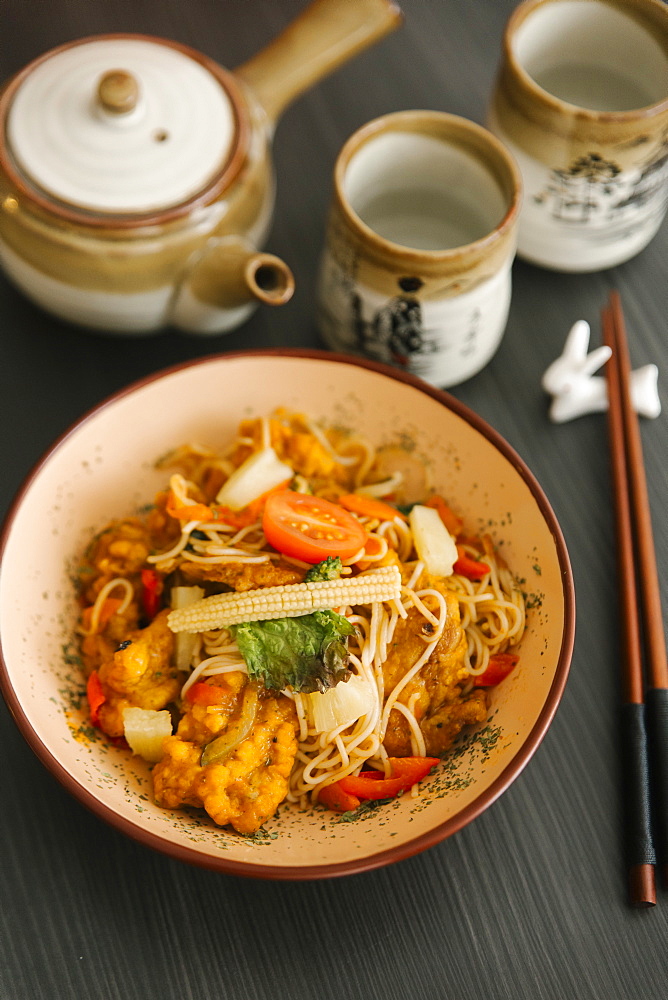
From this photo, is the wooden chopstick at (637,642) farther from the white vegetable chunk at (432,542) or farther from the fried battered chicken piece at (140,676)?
the fried battered chicken piece at (140,676)

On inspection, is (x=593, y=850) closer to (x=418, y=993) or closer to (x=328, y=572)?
(x=418, y=993)

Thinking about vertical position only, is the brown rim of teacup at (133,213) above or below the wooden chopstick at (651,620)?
→ above

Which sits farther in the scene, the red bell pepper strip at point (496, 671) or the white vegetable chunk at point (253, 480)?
the white vegetable chunk at point (253, 480)

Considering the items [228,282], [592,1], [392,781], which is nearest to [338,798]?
[392,781]

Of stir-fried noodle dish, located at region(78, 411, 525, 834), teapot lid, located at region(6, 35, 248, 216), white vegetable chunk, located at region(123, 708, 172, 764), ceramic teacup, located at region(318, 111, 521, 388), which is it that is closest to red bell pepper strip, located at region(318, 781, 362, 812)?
stir-fried noodle dish, located at region(78, 411, 525, 834)

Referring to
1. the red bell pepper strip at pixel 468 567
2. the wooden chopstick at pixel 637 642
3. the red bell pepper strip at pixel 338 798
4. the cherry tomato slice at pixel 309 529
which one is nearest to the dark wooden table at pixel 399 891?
the wooden chopstick at pixel 637 642
